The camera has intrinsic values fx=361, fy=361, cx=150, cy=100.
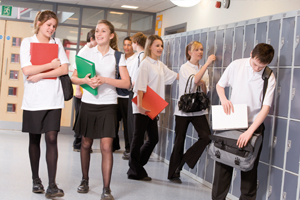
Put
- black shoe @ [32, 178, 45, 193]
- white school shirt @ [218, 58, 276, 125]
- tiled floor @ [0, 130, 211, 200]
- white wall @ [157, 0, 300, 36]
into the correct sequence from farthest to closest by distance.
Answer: white wall @ [157, 0, 300, 36] < tiled floor @ [0, 130, 211, 200] < black shoe @ [32, 178, 45, 193] < white school shirt @ [218, 58, 276, 125]

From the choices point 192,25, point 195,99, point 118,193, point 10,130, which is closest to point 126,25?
point 192,25

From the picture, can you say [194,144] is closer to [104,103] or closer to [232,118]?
[232,118]

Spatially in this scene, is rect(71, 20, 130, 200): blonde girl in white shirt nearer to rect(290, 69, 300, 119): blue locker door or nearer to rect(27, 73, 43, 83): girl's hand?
rect(27, 73, 43, 83): girl's hand

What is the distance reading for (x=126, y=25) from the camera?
799 cm

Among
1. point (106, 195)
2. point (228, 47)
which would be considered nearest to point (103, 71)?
point (106, 195)

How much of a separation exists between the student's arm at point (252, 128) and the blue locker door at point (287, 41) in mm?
470

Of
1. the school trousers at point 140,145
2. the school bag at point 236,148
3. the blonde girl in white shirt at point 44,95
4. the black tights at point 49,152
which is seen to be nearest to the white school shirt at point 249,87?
the school bag at point 236,148

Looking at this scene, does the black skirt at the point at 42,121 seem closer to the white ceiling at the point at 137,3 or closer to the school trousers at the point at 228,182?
the school trousers at the point at 228,182

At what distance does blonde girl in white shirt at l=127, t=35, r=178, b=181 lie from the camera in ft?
12.6

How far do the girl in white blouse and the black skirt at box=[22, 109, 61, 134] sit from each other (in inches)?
56.5

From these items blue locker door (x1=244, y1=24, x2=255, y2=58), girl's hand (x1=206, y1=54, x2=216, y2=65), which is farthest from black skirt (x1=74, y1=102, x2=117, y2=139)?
blue locker door (x1=244, y1=24, x2=255, y2=58)

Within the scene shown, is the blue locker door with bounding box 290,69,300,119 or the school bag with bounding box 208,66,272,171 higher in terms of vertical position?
the blue locker door with bounding box 290,69,300,119

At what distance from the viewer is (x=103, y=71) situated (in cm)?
310

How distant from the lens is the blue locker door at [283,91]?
2893 mm
